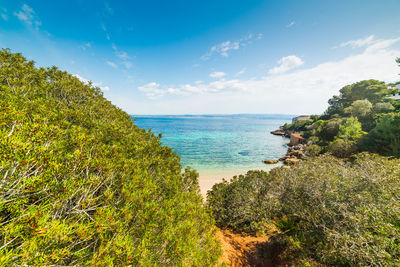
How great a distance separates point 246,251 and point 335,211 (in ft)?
15.3

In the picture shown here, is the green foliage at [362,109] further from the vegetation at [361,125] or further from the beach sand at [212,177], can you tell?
the beach sand at [212,177]

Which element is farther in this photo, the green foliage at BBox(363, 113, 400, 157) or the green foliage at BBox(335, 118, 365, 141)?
the green foliage at BBox(335, 118, 365, 141)

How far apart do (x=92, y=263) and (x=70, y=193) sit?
123cm

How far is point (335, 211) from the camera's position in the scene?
513 centimetres

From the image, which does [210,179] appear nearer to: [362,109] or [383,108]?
[362,109]

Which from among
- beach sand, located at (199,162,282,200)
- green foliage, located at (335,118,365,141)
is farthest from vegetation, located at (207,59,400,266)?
green foliage, located at (335,118,365,141)

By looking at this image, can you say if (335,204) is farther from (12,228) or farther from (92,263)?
(12,228)

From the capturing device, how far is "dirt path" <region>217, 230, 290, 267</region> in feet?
21.0

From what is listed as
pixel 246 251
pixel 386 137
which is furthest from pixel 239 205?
pixel 386 137

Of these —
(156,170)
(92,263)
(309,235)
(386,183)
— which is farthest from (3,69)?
(386,183)

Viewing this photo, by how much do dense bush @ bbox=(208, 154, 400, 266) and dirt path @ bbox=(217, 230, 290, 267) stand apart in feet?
2.31

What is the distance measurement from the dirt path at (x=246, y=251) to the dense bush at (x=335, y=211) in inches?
27.7

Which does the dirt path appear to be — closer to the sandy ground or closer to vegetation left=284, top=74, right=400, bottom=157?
the sandy ground

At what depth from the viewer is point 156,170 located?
5164 mm
